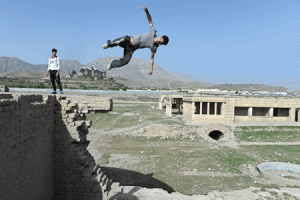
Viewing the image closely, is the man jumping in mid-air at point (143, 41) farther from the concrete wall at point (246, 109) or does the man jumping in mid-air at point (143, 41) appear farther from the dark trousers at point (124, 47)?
the concrete wall at point (246, 109)

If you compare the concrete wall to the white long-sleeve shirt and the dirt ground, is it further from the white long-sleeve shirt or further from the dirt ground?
the white long-sleeve shirt

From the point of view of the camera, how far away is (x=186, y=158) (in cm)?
1755

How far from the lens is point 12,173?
210 inches

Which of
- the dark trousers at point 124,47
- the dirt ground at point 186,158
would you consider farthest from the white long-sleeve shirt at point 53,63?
the dirt ground at point 186,158

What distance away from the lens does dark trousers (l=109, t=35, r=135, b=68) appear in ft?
19.1

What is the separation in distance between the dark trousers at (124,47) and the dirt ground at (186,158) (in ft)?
16.3

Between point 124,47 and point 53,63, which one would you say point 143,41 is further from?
point 53,63

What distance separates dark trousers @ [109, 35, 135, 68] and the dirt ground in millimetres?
4965

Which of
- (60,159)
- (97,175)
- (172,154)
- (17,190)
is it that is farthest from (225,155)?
(17,190)

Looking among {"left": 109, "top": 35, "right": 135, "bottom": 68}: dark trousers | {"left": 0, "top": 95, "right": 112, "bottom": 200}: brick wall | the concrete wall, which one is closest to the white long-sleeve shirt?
{"left": 0, "top": 95, "right": 112, "bottom": 200}: brick wall

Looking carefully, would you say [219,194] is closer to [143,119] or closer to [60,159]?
[60,159]

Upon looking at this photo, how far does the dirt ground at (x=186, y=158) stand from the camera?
10.4m

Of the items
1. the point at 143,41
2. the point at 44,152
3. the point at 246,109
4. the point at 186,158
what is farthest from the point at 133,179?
the point at 246,109

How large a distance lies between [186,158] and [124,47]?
13.6m
